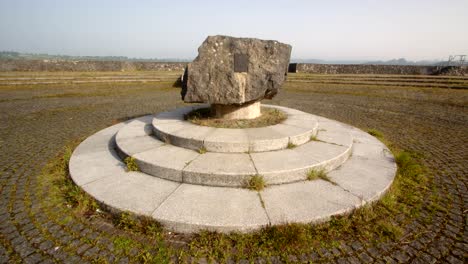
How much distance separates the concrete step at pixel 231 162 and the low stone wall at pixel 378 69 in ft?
78.5

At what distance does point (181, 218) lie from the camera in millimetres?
2947

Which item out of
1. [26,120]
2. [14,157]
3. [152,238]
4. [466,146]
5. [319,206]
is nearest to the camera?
[152,238]

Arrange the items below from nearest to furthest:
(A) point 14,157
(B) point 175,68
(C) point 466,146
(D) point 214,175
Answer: (D) point 214,175, (A) point 14,157, (C) point 466,146, (B) point 175,68

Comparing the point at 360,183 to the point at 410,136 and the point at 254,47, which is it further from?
the point at 410,136

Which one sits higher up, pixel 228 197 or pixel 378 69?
pixel 378 69

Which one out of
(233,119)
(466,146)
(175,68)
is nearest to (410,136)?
(466,146)

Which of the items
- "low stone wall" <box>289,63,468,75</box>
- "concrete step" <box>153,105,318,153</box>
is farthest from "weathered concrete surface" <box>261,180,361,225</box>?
"low stone wall" <box>289,63,468,75</box>

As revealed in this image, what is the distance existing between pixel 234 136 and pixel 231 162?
2.80 ft

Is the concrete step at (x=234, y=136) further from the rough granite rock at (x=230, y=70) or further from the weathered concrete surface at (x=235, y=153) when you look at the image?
the rough granite rock at (x=230, y=70)

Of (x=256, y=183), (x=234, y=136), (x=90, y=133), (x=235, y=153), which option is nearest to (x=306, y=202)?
(x=256, y=183)

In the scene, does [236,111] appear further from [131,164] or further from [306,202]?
[306,202]

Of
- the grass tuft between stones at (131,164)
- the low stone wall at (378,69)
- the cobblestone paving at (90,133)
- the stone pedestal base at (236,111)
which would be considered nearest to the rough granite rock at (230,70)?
the stone pedestal base at (236,111)

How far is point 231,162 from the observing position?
4.11 meters

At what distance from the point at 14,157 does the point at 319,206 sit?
6186 millimetres
